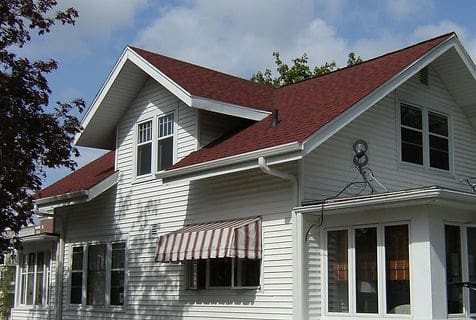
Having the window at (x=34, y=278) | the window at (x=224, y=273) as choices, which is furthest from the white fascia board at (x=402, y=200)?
the window at (x=34, y=278)

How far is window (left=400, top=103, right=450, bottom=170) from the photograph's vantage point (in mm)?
15945

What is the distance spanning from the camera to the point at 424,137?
644 inches

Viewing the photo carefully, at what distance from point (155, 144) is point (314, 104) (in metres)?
4.23

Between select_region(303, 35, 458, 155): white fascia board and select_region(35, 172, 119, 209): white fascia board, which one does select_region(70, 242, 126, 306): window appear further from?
select_region(303, 35, 458, 155): white fascia board

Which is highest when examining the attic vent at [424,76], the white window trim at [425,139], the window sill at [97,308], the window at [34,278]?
the attic vent at [424,76]

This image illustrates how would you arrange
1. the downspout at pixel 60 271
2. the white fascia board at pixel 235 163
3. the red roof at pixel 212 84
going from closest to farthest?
1. the white fascia board at pixel 235 163
2. the red roof at pixel 212 84
3. the downspout at pixel 60 271

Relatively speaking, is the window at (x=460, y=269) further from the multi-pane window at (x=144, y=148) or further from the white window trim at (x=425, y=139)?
the multi-pane window at (x=144, y=148)

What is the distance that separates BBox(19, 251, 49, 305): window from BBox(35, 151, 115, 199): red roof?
2288mm

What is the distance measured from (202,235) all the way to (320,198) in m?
2.48

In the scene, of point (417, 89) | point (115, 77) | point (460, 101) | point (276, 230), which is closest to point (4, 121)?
point (115, 77)

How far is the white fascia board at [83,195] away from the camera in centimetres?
1808

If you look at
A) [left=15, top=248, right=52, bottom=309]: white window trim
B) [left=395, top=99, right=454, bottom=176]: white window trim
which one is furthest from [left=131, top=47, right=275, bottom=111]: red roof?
[left=15, top=248, right=52, bottom=309]: white window trim

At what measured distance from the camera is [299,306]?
1296 centimetres

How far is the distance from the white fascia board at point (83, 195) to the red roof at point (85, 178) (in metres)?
0.13
